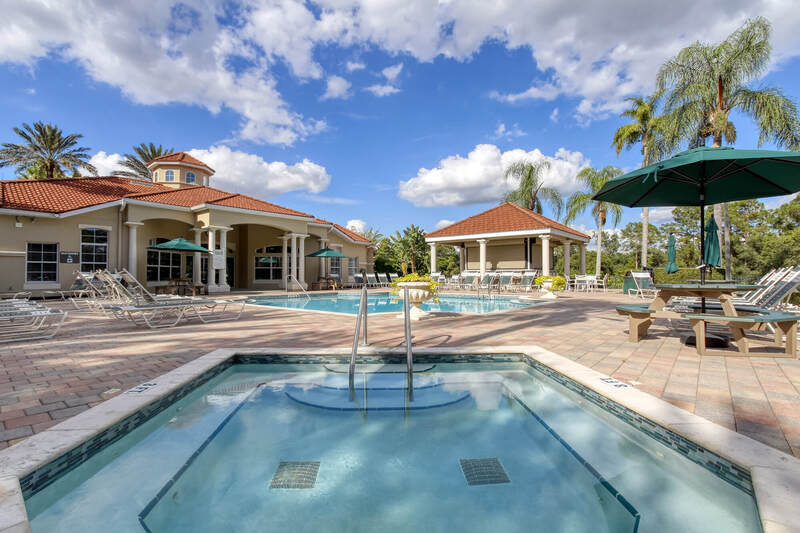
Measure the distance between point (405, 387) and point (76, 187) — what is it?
2062 centimetres

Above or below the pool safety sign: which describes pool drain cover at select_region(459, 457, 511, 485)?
below

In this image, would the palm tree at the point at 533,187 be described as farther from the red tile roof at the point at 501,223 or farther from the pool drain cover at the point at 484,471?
the pool drain cover at the point at 484,471

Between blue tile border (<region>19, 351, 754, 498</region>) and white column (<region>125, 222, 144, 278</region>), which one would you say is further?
white column (<region>125, 222, 144, 278</region>)

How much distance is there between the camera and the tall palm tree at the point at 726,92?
43.3 ft

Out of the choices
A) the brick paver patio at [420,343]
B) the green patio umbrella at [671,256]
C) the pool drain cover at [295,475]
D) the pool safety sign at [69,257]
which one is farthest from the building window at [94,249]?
the green patio umbrella at [671,256]

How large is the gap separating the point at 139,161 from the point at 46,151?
22.2ft

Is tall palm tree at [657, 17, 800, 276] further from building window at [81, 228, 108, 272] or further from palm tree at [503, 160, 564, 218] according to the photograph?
building window at [81, 228, 108, 272]

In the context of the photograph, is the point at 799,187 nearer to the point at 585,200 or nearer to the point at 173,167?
the point at 585,200

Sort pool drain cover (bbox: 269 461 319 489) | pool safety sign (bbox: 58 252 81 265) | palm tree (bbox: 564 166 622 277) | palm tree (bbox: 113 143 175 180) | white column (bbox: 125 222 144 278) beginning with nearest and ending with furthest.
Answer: pool drain cover (bbox: 269 461 319 489)
pool safety sign (bbox: 58 252 81 265)
white column (bbox: 125 222 144 278)
palm tree (bbox: 564 166 622 277)
palm tree (bbox: 113 143 175 180)

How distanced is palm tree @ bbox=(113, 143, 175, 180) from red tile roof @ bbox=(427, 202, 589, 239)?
2689cm

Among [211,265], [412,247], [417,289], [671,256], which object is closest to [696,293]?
[671,256]

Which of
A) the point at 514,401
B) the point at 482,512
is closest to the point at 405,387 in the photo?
the point at 514,401

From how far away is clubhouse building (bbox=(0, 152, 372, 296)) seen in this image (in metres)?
13.5

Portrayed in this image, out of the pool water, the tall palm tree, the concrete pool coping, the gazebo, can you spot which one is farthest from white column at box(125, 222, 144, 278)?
the tall palm tree
